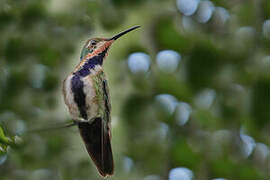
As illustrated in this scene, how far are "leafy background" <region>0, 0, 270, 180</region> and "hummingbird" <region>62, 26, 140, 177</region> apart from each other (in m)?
0.09

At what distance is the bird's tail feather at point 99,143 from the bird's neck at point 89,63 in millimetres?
50

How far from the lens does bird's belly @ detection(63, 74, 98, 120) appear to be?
38cm

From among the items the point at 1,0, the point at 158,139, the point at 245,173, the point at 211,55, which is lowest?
the point at 245,173

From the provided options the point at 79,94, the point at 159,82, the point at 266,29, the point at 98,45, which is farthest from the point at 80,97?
the point at 266,29

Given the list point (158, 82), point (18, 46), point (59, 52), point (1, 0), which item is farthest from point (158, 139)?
point (1, 0)

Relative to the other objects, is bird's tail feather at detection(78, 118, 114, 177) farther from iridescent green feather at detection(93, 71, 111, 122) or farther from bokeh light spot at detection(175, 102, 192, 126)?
bokeh light spot at detection(175, 102, 192, 126)

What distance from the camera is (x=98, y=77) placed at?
415 millimetres

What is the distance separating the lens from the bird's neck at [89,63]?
41 cm

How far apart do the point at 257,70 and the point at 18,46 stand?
1.48 feet

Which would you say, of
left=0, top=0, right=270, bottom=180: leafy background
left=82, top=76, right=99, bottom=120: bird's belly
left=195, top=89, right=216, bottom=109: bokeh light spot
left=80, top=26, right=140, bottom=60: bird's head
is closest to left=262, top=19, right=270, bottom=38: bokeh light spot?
left=0, top=0, right=270, bottom=180: leafy background

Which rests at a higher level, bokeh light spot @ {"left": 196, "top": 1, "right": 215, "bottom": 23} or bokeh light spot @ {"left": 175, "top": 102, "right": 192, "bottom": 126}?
bokeh light spot @ {"left": 196, "top": 1, "right": 215, "bottom": 23}

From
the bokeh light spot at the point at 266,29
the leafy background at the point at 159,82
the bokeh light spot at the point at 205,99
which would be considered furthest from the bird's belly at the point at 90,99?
the bokeh light spot at the point at 266,29

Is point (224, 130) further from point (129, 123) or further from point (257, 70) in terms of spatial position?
point (129, 123)

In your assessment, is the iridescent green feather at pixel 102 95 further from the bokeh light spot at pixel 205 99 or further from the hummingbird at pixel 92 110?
the bokeh light spot at pixel 205 99
